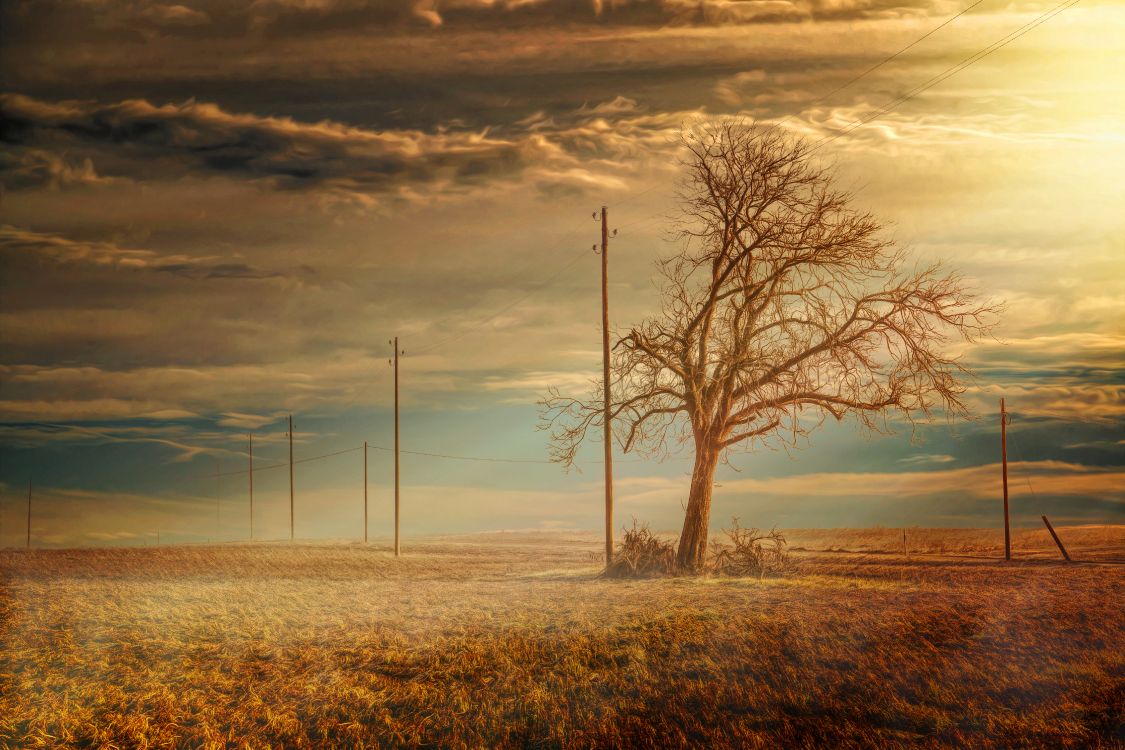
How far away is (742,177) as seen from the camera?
3180 cm

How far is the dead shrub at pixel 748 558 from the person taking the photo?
105ft

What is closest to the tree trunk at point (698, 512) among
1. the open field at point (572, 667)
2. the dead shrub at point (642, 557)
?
the dead shrub at point (642, 557)

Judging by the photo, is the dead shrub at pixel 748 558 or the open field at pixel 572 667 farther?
the dead shrub at pixel 748 558

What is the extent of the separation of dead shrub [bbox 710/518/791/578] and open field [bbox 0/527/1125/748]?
4989 millimetres

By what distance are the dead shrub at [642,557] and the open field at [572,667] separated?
5.08 m

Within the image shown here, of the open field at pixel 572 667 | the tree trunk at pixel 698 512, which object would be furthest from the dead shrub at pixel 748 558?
the open field at pixel 572 667

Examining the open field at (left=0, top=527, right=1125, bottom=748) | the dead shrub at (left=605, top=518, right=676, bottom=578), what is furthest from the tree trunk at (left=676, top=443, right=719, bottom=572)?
the open field at (left=0, top=527, right=1125, bottom=748)

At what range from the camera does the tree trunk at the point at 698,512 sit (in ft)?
105

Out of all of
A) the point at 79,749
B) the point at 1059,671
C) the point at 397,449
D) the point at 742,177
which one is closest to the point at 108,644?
the point at 79,749

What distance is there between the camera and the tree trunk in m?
32.1

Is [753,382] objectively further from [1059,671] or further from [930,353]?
[1059,671]

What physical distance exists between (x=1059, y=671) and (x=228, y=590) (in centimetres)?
2274

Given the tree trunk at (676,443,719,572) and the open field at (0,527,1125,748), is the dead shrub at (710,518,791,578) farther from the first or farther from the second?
the open field at (0,527,1125,748)

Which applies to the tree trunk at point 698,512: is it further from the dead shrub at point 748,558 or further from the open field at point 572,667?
the open field at point 572,667
